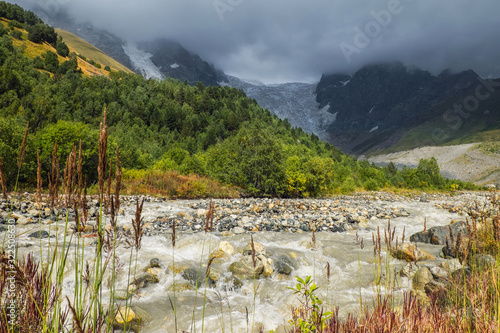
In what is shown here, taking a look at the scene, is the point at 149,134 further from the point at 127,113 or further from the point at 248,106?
the point at 248,106

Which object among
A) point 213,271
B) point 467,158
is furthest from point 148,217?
point 467,158

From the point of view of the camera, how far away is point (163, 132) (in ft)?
181

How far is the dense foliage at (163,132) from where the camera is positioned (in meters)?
17.7

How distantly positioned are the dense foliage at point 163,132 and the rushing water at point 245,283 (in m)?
3.61

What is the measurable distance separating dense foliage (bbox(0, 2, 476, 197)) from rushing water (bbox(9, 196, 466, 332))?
11.9 feet

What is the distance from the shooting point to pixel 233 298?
4.80m

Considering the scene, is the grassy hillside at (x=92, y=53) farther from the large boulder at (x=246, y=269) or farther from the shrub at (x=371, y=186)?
the large boulder at (x=246, y=269)

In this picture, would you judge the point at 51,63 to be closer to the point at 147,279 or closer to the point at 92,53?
the point at 147,279

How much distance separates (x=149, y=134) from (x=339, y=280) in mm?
51770

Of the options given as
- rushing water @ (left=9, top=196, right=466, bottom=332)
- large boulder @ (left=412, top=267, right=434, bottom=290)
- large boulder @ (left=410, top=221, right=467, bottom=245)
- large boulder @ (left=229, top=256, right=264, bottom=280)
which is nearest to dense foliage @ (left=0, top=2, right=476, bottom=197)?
rushing water @ (left=9, top=196, right=466, bottom=332)

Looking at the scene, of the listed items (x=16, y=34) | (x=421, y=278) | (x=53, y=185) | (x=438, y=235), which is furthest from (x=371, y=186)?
(x=16, y=34)

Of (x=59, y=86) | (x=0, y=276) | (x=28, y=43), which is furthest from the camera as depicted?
(x=28, y=43)

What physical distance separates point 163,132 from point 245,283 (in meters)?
54.3

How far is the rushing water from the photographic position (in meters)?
4.06
